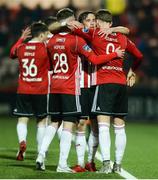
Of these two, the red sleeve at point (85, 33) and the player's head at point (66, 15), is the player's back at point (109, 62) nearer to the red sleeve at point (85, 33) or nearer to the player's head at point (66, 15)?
the red sleeve at point (85, 33)

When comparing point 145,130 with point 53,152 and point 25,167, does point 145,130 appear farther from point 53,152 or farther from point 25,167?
point 25,167

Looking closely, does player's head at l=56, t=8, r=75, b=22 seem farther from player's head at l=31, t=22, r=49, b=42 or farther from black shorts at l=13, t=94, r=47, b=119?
black shorts at l=13, t=94, r=47, b=119

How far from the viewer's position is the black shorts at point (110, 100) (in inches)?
433

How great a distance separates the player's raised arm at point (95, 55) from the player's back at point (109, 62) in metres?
0.13

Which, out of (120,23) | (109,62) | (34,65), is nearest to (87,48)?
(109,62)

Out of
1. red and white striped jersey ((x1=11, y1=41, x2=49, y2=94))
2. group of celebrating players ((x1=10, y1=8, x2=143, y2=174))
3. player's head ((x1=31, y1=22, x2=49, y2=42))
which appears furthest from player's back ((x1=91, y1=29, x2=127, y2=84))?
red and white striped jersey ((x1=11, y1=41, x2=49, y2=94))

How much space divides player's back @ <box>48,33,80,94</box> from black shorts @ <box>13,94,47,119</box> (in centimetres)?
180

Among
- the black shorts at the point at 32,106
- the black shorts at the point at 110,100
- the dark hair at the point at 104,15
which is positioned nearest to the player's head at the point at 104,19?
the dark hair at the point at 104,15

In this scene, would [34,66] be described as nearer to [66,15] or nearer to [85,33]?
[66,15]

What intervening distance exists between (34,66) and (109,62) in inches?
82.4

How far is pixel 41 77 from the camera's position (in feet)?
42.3

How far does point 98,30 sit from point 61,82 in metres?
0.85

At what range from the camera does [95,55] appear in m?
10.9

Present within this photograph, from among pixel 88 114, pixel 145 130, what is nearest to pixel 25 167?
pixel 88 114
